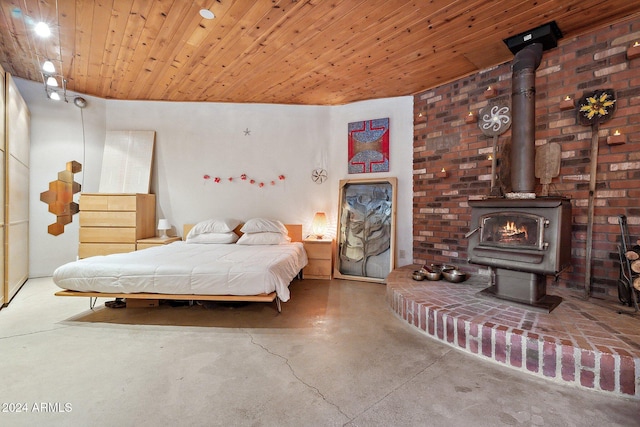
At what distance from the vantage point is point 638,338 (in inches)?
69.5

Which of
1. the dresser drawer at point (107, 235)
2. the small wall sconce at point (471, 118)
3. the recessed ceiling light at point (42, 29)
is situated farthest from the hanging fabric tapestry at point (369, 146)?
the recessed ceiling light at point (42, 29)

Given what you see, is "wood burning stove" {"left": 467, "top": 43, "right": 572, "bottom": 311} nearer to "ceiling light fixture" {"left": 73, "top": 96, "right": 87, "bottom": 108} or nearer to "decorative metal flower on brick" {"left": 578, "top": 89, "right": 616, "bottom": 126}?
"decorative metal flower on brick" {"left": 578, "top": 89, "right": 616, "bottom": 126}

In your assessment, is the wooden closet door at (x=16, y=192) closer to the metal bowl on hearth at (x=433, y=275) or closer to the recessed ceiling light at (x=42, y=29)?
the recessed ceiling light at (x=42, y=29)

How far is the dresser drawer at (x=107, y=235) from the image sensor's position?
4.29m

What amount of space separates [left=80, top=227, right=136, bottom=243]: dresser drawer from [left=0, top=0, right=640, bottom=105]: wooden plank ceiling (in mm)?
2118

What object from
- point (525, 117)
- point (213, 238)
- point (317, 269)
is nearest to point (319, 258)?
point (317, 269)

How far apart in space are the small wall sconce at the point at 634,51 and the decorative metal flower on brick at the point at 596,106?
268mm

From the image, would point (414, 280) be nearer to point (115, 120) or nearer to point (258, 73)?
point (258, 73)

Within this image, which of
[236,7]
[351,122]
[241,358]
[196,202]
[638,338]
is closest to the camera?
[638,338]

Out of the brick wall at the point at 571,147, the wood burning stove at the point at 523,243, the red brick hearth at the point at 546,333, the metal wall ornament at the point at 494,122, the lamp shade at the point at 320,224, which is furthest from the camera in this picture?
the lamp shade at the point at 320,224

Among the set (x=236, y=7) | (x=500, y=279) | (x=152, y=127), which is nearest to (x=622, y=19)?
(x=500, y=279)

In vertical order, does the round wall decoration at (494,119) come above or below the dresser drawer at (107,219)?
above

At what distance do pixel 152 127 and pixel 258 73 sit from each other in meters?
2.37

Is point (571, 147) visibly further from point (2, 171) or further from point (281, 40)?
point (2, 171)
